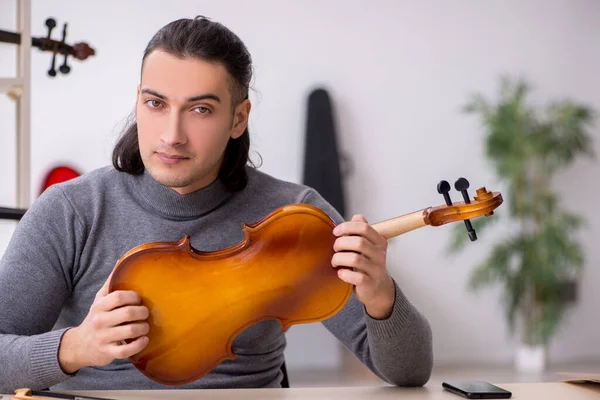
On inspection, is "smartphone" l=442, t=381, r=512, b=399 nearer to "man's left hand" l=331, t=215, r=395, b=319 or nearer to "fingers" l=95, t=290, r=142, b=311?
"man's left hand" l=331, t=215, r=395, b=319

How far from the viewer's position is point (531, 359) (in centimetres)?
443

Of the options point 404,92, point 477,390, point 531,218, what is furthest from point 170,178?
point 531,218

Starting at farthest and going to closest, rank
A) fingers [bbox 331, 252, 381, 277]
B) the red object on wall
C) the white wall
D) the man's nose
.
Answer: the white wall, the red object on wall, the man's nose, fingers [bbox 331, 252, 381, 277]

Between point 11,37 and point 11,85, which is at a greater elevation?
point 11,37

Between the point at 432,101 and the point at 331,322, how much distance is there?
3229mm

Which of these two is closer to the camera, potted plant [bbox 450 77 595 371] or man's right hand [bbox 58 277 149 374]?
man's right hand [bbox 58 277 149 374]

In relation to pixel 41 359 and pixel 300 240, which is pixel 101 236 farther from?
pixel 300 240

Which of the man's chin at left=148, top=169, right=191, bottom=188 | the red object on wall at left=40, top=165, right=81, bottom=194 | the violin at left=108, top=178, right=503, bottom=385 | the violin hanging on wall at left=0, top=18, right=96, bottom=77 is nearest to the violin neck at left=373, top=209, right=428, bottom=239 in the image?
the violin at left=108, top=178, right=503, bottom=385

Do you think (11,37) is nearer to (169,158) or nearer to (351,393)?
(169,158)

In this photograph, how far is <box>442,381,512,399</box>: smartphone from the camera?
3.84 feet

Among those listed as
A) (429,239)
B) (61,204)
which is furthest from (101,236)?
(429,239)

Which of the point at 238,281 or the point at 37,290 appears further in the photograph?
the point at 37,290

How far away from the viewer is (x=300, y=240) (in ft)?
4.00

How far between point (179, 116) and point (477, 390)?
0.65 metres
